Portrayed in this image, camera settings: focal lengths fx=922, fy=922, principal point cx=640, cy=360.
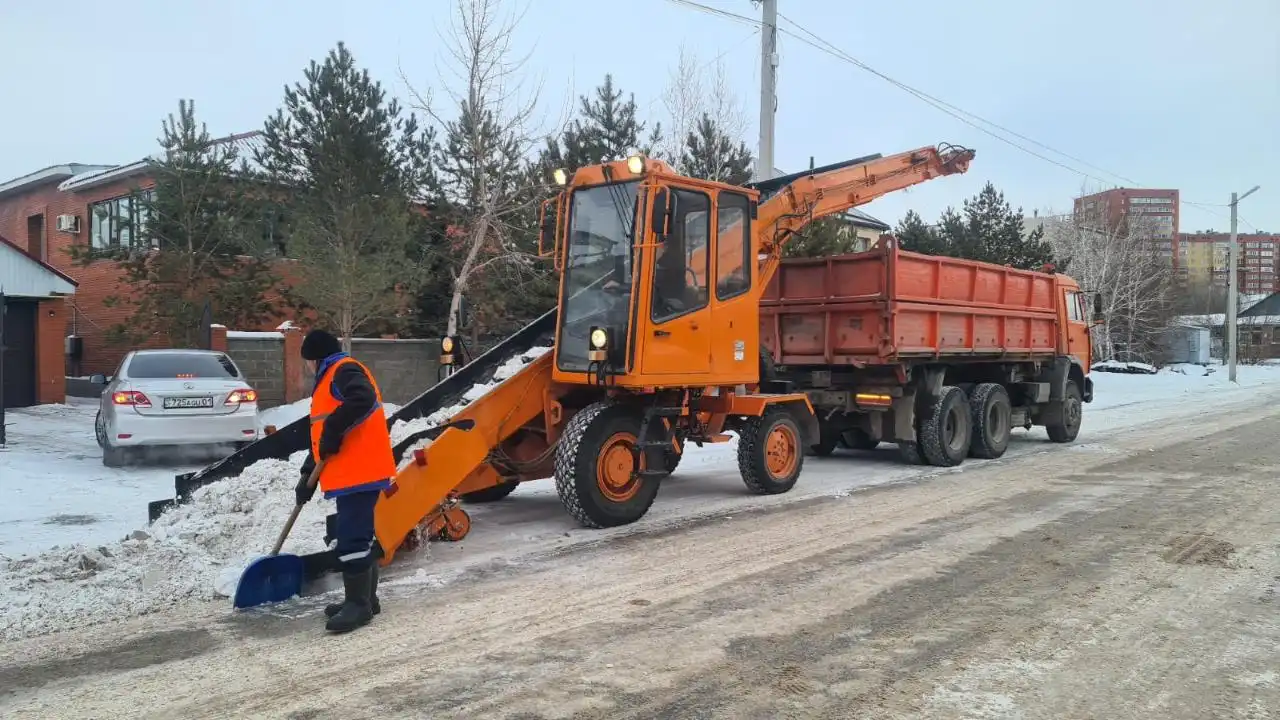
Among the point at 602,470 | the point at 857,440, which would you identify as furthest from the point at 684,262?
the point at 857,440

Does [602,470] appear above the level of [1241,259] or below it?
below

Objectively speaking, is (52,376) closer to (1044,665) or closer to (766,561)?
(766,561)

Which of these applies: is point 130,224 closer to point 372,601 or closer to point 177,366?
point 177,366

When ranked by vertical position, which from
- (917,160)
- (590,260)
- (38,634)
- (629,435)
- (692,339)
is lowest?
(38,634)

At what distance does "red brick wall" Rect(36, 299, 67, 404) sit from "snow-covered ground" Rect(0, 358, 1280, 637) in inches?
266

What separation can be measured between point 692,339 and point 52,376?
56.0 ft

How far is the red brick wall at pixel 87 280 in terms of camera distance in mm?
21891

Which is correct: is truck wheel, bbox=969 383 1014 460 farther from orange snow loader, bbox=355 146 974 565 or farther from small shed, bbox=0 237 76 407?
small shed, bbox=0 237 76 407

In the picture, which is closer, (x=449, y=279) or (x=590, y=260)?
(x=590, y=260)

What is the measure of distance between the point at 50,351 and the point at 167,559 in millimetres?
16482

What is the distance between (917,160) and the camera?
39.3 ft

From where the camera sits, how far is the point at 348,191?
59.1 feet

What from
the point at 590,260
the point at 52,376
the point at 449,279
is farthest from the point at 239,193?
the point at 590,260

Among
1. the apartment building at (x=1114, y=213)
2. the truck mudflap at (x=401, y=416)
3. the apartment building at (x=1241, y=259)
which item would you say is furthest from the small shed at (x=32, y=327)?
the apartment building at (x=1241, y=259)
